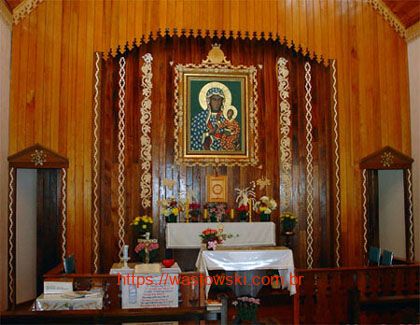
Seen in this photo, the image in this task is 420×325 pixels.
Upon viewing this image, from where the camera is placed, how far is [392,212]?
401 inches

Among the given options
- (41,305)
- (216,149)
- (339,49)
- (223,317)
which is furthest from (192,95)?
(223,317)

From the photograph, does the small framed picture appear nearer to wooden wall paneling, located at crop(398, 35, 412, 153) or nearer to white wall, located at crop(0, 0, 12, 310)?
wooden wall paneling, located at crop(398, 35, 412, 153)

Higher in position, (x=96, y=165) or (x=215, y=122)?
(x=215, y=122)

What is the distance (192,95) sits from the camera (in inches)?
393

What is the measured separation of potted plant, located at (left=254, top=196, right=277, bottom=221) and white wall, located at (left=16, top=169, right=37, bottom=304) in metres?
4.28

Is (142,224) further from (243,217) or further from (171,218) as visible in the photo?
(243,217)

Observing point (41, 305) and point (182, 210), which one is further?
point (182, 210)

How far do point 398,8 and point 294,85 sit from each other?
7.85 ft

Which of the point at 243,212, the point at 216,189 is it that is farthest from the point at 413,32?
the point at 216,189

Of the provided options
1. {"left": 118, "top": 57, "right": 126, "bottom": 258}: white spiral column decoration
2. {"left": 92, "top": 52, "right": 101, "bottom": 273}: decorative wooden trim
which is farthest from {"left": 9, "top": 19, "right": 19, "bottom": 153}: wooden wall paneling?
{"left": 118, "top": 57, "right": 126, "bottom": 258}: white spiral column decoration

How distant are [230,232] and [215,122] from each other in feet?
7.29

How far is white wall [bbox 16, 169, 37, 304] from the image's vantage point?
8.96m

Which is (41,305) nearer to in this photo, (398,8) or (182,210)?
(182,210)

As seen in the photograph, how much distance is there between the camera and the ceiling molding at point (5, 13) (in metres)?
8.03
